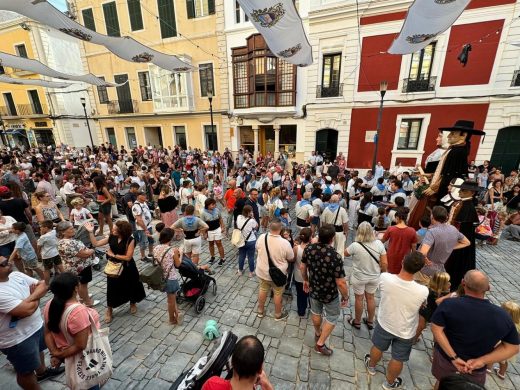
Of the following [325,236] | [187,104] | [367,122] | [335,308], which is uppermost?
[187,104]

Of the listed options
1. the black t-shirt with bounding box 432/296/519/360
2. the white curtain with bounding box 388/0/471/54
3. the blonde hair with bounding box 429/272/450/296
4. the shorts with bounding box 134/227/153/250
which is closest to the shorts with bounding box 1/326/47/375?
the shorts with bounding box 134/227/153/250

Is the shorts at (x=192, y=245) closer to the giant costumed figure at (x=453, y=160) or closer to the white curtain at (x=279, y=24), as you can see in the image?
the white curtain at (x=279, y=24)

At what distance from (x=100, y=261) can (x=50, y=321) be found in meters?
4.37

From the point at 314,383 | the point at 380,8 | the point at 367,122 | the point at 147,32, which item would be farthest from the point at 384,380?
the point at 147,32

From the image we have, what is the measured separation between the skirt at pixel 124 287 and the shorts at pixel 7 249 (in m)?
2.34

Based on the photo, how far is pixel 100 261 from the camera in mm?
5926


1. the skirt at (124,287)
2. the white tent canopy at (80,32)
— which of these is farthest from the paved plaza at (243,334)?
the white tent canopy at (80,32)

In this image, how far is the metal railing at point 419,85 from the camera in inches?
476

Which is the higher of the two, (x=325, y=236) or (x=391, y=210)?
(x=325, y=236)

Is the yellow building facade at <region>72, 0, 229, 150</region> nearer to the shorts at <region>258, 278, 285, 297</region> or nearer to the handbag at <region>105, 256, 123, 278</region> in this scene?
the handbag at <region>105, 256, 123, 278</region>

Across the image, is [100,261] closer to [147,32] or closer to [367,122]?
[367,122]

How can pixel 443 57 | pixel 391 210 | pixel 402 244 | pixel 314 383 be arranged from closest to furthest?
pixel 314 383 < pixel 402 244 < pixel 391 210 < pixel 443 57

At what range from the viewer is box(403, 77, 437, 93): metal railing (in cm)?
1210

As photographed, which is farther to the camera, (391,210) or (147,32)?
(147,32)
